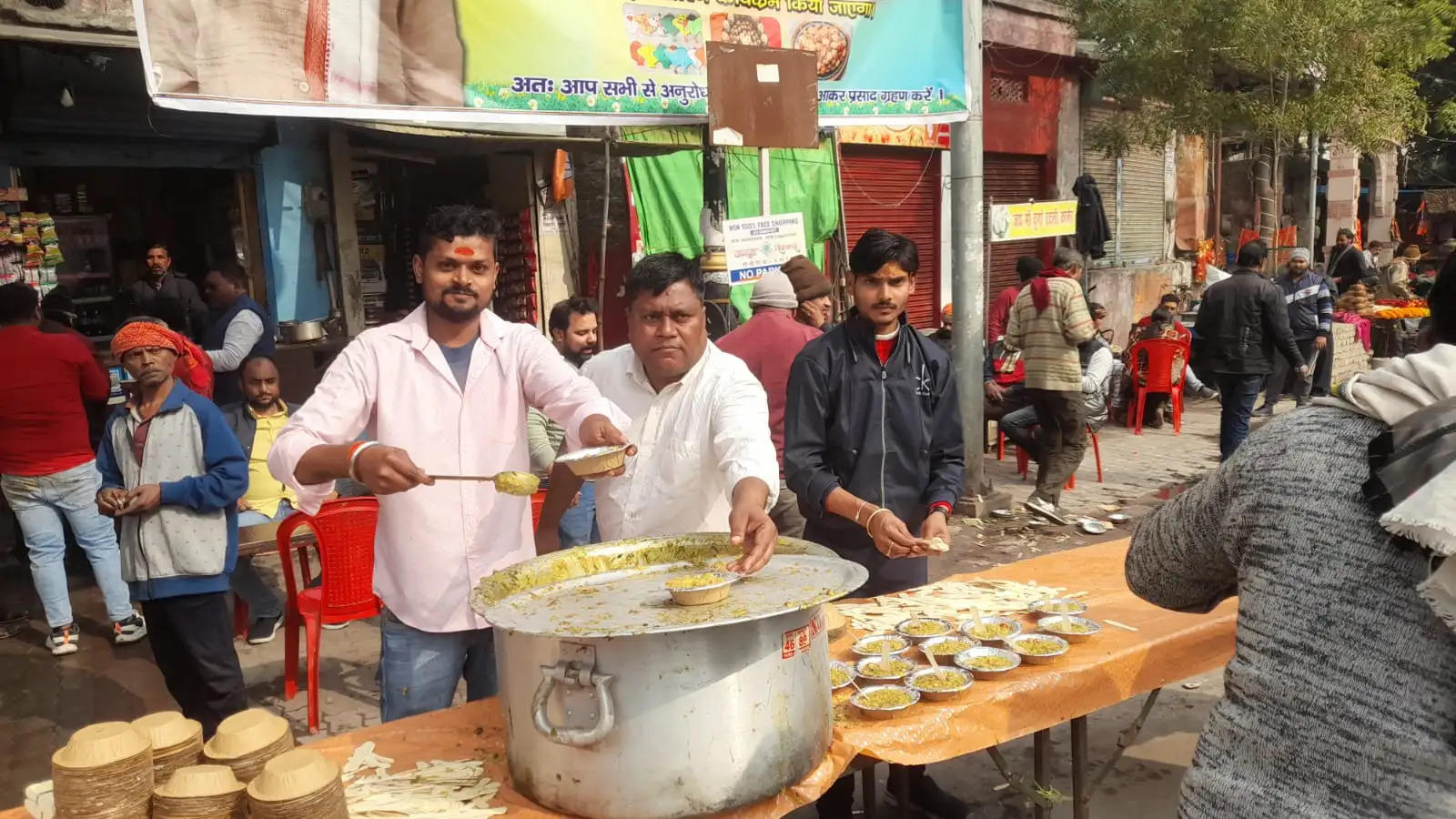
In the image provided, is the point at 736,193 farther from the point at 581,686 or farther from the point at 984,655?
the point at 581,686

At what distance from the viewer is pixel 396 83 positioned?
15.3 feet

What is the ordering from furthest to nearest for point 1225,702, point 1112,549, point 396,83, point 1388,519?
point 396,83 < point 1112,549 < point 1225,702 < point 1388,519

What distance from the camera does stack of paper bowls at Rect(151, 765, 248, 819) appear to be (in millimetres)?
1719

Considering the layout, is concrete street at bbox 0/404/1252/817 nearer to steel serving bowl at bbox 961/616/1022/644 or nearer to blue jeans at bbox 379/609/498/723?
steel serving bowl at bbox 961/616/1022/644

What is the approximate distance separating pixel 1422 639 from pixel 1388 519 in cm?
20

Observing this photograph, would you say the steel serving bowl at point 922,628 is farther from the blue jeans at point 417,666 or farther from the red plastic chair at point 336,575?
the red plastic chair at point 336,575

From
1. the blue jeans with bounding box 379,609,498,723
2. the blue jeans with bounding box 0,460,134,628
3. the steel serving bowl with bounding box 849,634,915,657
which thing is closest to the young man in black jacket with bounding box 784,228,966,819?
the steel serving bowl with bounding box 849,634,915,657

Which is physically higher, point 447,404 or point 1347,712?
point 447,404

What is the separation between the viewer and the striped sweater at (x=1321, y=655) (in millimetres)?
1407

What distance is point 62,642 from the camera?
17.0 feet

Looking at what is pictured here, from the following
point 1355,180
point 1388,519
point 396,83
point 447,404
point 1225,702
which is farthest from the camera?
point 1355,180

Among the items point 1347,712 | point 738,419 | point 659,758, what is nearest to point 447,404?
point 738,419

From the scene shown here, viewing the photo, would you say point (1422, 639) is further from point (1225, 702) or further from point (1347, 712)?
point (1225, 702)

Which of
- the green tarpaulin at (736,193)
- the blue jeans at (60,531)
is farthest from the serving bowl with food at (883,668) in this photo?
the green tarpaulin at (736,193)
